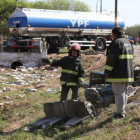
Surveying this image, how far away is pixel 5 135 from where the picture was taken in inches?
233

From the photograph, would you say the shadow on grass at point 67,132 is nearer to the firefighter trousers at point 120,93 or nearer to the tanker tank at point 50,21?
the firefighter trousers at point 120,93

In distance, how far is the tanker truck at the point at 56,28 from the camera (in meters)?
18.3

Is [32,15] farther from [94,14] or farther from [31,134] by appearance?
[31,134]

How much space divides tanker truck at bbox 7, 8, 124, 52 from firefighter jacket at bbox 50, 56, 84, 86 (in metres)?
11.9

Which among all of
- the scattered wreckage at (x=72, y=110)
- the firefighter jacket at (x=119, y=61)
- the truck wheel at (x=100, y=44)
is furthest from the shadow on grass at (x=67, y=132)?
the truck wheel at (x=100, y=44)

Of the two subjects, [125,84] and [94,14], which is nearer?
[125,84]

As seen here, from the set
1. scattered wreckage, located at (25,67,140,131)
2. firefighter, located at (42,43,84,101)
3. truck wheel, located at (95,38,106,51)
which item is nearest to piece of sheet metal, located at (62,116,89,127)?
scattered wreckage, located at (25,67,140,131)

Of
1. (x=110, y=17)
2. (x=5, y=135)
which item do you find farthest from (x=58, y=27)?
(x=5, y=135)

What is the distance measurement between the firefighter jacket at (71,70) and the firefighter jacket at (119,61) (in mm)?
915

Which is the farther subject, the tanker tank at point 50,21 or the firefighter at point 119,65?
the tanker tank at point 50,21

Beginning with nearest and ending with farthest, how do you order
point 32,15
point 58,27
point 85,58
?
point 85,58, point 32,15, point 58,27

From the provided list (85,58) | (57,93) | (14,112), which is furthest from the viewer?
(85,58)

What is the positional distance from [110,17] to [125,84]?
58.6ft

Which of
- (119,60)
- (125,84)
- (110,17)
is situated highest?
(110,17)
